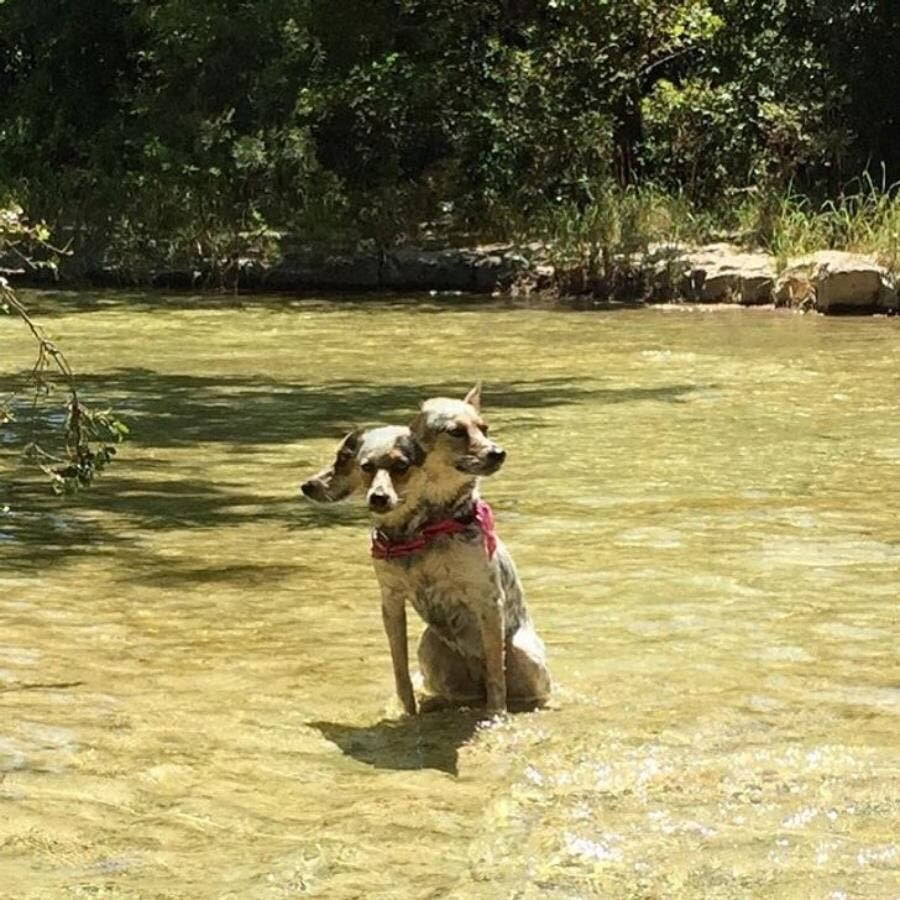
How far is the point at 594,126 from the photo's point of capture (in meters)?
27.7

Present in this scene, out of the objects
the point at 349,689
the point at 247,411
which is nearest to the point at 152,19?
the point at 247,411

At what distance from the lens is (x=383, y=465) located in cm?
545

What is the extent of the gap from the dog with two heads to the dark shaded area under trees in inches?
800

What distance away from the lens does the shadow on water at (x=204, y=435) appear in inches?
372

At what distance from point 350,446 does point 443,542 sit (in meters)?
0.40

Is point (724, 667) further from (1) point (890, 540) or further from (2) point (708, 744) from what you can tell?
(1) point (890, 540)

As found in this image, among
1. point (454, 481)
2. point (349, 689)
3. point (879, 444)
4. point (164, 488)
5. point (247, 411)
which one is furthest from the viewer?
point (247, 411)

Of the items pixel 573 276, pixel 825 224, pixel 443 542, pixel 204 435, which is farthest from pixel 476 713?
pixel 573 276

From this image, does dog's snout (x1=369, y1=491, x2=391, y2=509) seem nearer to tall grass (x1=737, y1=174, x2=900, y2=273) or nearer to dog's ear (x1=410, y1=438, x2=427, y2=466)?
dog's ear (x1=410, y1=438, x2=427, y2=466)

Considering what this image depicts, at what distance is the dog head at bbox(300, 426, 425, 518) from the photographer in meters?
5.38

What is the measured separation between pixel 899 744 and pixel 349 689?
1892 mm

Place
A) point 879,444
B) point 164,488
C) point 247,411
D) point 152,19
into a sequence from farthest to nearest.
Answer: point 152,19 < point 247,411 < point 879,444 < point 164,488

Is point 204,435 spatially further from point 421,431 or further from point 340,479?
point 421,431

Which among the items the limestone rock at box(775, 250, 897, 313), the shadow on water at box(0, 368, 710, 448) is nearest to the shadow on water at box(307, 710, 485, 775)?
the shadow on water at box(0, 368, 710, 448)
